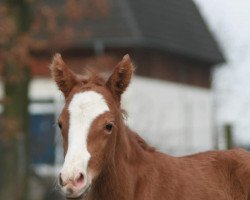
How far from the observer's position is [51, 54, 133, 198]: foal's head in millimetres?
7578

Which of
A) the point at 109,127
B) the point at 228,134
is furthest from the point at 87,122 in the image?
the point at 228,134

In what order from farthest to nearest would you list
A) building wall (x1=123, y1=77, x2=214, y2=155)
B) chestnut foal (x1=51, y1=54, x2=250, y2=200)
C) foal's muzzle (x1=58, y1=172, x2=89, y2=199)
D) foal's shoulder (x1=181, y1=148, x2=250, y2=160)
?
building wall (x1=123, y1=77, x2=214, y2=155) < foal's shoulder (x1=181, y1=148, x2=250, y2=160) < chestnut foal (x1=51, y1=54, x2=250, y2=200) < foal's muzzle (x1=58, y1=172, x2=89, y2=199)

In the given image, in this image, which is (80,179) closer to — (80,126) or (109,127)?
(80,126)

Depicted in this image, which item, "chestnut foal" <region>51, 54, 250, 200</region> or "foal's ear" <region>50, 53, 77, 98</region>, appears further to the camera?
"foal's ear" <region>50, 53, 77, 98</region>

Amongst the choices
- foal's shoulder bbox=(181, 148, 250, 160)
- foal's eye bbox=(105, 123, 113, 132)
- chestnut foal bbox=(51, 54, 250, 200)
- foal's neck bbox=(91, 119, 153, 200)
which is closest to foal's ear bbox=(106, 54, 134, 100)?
chestnut foal bbox=(51, 54, 250, 200)

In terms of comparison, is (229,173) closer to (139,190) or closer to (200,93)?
(139,190)

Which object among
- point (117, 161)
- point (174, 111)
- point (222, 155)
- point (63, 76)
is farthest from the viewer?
point (174, 111)

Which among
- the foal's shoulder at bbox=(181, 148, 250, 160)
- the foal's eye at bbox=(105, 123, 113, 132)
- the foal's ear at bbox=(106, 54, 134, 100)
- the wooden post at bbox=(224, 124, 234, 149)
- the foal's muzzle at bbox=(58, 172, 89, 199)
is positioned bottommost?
the foal's muzzle at bbox=(58, 172, 89, 199)

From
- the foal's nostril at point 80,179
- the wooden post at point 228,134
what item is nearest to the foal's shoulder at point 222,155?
the foal's nostril at point 80,179

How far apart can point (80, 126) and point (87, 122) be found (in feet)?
0.23

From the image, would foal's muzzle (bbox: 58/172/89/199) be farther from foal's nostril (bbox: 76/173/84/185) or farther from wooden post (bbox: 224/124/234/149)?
wooden post (bbox: 224/124/234/149)

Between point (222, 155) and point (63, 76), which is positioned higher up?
point (63, 76)

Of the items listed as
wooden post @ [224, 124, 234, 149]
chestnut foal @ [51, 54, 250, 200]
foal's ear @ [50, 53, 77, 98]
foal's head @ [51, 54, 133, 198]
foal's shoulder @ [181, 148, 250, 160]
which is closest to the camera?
foal's head @ [51, 54, 133, 198]

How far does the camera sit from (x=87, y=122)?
7930 mm
